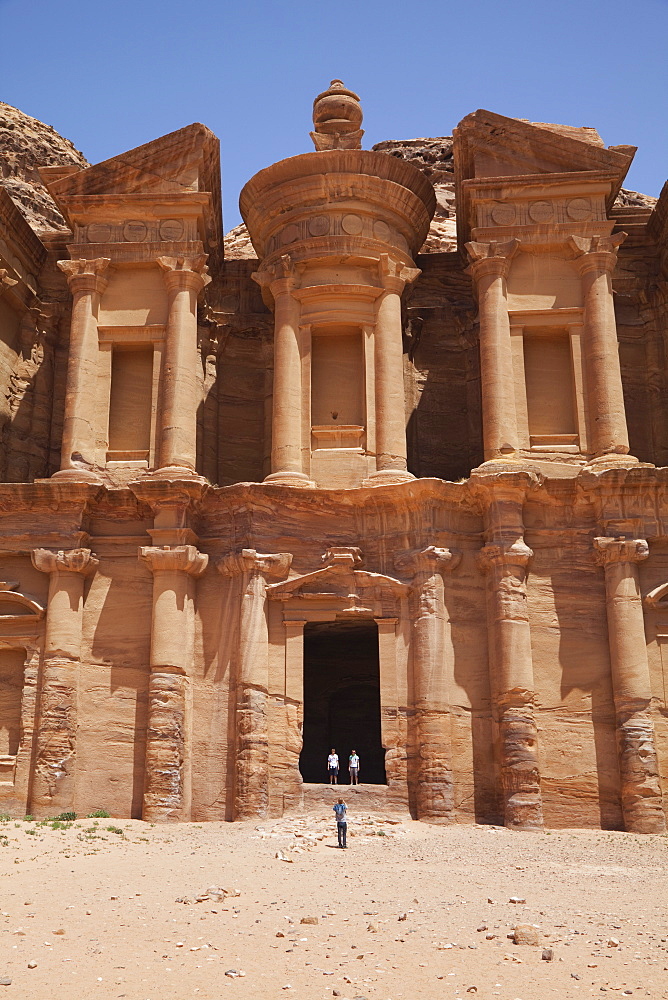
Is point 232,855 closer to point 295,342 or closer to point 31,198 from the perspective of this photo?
Answer: point 295,342

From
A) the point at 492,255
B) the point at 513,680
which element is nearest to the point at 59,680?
the point at 513,680

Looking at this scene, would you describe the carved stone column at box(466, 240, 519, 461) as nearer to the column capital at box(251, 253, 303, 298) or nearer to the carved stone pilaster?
the carved stone pilaster

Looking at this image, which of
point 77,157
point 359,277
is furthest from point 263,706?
point 77,157

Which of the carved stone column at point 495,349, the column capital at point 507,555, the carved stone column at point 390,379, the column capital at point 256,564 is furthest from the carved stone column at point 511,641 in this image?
the column capital at point 256,564

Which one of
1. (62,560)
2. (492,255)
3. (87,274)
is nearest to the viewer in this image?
(62,560)

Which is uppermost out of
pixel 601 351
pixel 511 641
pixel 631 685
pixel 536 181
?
pixel 536 181

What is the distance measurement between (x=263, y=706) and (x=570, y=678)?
224 inches

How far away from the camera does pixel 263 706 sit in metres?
19.4

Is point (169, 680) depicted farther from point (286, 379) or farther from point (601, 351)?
point (601, 351)

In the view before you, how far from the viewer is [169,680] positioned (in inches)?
761

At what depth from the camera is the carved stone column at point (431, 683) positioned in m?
18.8

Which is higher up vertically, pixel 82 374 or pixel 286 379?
pixel 82 374

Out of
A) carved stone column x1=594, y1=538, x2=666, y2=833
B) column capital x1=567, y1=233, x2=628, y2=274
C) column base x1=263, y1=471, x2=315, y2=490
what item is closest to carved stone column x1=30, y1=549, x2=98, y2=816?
column base x1=263, y1=471, x2=315, y2=490

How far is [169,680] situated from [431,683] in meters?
4.80
